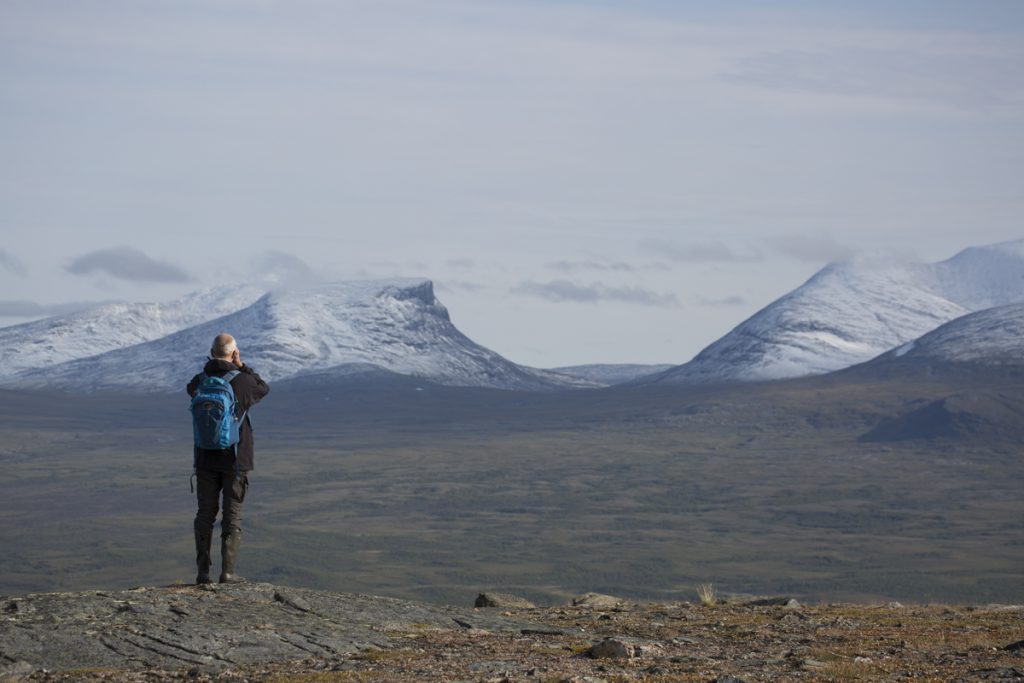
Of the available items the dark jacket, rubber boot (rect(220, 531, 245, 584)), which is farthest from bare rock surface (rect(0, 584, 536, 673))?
the dark jacket

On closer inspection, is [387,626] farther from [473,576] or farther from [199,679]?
[473,576]

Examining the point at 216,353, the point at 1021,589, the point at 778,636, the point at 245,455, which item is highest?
the point at 216,353

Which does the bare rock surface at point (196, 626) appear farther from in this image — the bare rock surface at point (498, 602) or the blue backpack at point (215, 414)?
the bare rock surface at point (498, 602)

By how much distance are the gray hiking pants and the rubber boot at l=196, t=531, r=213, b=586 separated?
0.18ft

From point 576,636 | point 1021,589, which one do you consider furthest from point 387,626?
point 1021,589

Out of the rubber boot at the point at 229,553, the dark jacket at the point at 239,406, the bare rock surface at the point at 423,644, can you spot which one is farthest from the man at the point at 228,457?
the bare rock surface at the point at 423,644

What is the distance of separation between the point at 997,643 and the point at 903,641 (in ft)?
3.77

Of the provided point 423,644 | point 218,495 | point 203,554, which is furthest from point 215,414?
point 423,644

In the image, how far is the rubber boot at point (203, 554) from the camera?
21.5 metres

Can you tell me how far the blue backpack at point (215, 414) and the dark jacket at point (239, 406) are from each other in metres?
0.10

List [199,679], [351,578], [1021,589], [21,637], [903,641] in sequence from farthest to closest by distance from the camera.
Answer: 1. [351,578]
2. [1021,589]
3. [903,641]
4. [21,637]
5. [199,679]

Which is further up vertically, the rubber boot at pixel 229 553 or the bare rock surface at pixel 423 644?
the rubber boot at pixel 229 553

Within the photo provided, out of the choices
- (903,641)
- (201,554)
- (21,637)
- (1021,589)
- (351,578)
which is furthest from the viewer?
(351,578)

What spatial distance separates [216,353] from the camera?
68.7ft
